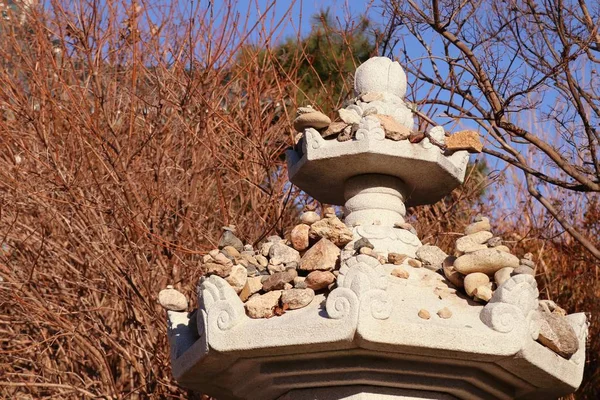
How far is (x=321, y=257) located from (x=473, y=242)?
57cm

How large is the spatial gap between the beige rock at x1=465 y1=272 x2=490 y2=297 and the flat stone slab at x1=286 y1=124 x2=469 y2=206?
557 millimetres

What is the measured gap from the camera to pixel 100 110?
18.3ft

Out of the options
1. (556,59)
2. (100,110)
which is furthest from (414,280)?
(100,110)

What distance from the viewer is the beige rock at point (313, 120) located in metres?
3.59

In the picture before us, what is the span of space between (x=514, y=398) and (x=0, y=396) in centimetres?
364

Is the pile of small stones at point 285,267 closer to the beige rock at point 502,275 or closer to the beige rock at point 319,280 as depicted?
the beige rock at point 319,280

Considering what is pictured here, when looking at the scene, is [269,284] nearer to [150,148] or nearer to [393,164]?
[393,164]

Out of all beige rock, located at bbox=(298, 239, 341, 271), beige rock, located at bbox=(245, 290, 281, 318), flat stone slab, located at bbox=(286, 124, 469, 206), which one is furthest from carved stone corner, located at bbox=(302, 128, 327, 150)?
beige rock, located at bbox=(245, 290, 281, 318)

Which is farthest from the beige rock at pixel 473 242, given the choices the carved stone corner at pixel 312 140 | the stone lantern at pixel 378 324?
the carved stone corner at pixel 312 140

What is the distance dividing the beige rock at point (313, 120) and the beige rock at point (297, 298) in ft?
2.49

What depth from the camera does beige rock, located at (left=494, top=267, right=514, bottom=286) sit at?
10.3 ft

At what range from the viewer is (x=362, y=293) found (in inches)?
116

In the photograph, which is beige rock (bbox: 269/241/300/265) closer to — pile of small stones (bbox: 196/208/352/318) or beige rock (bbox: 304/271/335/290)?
pile of small stones (bbox: 196/208/352/318)

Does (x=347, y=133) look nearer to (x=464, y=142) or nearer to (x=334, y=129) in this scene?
(x=334, y=129)
